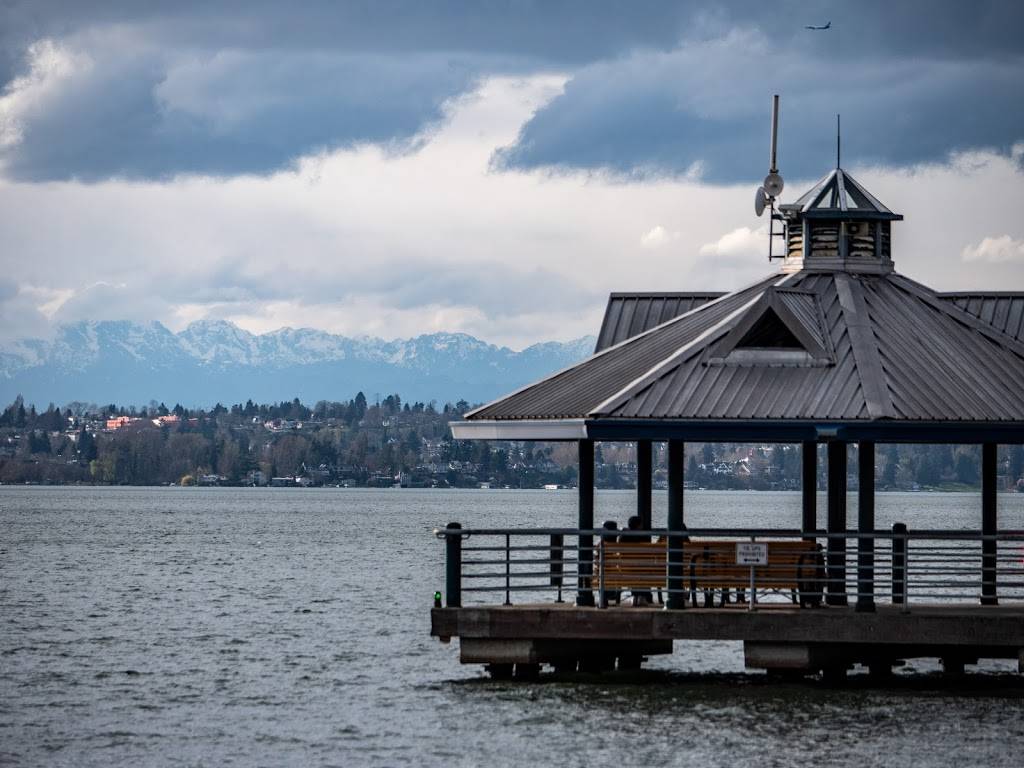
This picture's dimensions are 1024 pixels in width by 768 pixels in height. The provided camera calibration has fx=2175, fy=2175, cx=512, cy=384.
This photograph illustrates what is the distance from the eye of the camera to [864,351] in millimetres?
30344

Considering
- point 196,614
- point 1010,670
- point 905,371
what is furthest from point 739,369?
point 196,614

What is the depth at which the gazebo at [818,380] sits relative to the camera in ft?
94.8

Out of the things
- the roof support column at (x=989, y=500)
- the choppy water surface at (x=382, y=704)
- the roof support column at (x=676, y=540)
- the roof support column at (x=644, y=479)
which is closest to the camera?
the choppy water surface at (x=382, y=704)

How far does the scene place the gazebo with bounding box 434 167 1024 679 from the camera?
28.9 meters

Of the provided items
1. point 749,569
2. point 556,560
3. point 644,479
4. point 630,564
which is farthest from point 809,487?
point 556,560

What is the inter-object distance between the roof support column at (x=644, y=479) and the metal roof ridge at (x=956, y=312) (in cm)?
455

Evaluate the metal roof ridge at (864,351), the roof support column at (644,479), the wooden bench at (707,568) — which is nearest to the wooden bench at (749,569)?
the wooden bench at (707,568)

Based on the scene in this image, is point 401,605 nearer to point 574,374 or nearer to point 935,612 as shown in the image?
point 574,374

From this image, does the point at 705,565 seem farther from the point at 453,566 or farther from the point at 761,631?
the point at 453,566

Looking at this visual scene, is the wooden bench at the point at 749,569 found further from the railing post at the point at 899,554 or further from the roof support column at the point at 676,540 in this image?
the railing post at the point at 899,554

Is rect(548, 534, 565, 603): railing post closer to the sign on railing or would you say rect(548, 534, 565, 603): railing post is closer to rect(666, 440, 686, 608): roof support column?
rect(666, 440, 686, 608): roof support column

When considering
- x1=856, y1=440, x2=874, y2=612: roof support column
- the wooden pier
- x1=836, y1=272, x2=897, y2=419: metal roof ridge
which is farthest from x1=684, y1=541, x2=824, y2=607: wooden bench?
x1=836, y1=272, x2=897, y2=419: metal roof ridge

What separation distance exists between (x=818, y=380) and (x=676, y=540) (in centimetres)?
296

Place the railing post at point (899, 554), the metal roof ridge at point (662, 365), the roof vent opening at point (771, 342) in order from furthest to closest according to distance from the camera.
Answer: the roof vent opening at point (771, 342) < the metal roof ridge at point (662, 365) < the railing post at point (899, 554)
